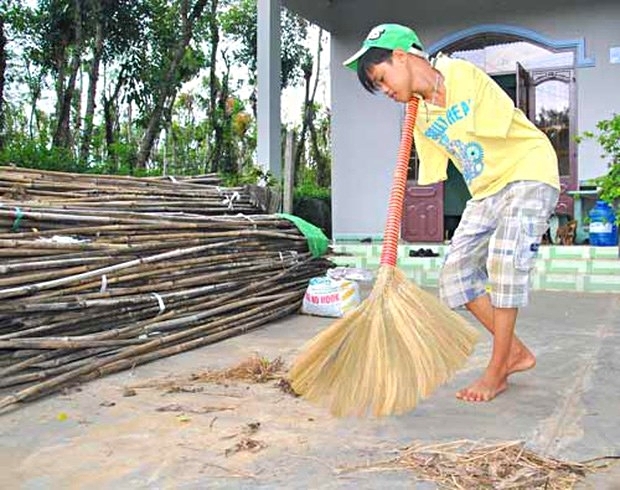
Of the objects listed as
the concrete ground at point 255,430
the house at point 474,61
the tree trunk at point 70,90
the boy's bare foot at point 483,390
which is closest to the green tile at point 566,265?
the house at point 474,61

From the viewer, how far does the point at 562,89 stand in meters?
7.00

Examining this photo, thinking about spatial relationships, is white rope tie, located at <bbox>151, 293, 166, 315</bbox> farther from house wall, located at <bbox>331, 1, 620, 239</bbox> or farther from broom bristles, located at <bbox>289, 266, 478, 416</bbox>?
house wall, located at <bbox>331, 1, 620, 239</bbox>

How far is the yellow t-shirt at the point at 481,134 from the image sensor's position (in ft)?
6.77

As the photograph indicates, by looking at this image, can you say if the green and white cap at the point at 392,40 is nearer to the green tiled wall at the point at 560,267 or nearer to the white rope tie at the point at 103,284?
the white rope tie at the point at 103,284

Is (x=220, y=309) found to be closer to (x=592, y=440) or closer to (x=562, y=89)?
(x=592, y=440)

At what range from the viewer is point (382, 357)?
1872 millimetres

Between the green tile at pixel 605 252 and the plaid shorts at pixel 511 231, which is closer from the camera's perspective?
the plaid shorts at pixel 511 231

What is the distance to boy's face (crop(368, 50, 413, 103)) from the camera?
2.03 meters

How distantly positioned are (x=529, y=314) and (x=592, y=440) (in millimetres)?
2276

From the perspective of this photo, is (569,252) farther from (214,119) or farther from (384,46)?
(214,119)

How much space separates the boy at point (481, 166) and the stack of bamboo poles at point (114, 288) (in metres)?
1.28

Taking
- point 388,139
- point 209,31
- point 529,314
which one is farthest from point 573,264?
point 209,31

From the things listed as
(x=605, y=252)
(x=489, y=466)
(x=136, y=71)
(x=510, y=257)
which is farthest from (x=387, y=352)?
(x=136, y=71)

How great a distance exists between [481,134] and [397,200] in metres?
0.34
